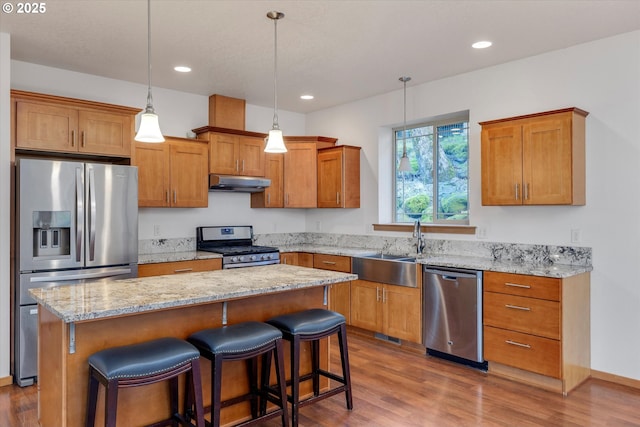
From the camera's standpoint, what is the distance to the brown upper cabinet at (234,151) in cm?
486

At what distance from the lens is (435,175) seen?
15.8 ft

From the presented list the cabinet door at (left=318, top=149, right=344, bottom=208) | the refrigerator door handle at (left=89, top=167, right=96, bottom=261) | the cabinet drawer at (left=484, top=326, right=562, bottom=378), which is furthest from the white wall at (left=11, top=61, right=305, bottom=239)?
the cabinet drawer at (left=484, top=326, right=562, bottom=378)

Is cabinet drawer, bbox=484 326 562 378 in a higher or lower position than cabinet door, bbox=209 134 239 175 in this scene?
lower

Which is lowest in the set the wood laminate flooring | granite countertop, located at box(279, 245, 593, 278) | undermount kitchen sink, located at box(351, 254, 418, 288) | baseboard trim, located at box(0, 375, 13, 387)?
the wood laminate flooring

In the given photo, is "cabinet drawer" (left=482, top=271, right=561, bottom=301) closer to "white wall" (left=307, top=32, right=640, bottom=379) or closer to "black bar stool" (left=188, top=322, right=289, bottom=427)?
"white wall" (left=307, top=32, right=640, bottom=379)

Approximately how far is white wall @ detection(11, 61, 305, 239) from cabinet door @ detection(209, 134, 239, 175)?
0.42 m

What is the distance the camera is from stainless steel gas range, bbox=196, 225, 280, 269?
184 inches

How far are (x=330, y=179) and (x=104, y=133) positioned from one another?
260cm

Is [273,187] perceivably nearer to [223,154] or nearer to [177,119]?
[223,154]

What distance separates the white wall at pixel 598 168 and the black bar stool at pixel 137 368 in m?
3.10

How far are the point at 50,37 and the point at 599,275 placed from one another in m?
4.79

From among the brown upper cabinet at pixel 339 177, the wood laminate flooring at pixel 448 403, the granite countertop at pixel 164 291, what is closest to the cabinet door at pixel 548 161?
the wood laminate flooring at pixel 448 403

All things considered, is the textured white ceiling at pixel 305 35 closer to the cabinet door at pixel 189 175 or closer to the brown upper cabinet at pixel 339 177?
the cabinet door at pixel 189 175

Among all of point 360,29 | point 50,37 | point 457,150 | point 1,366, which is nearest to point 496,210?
point 457,150
